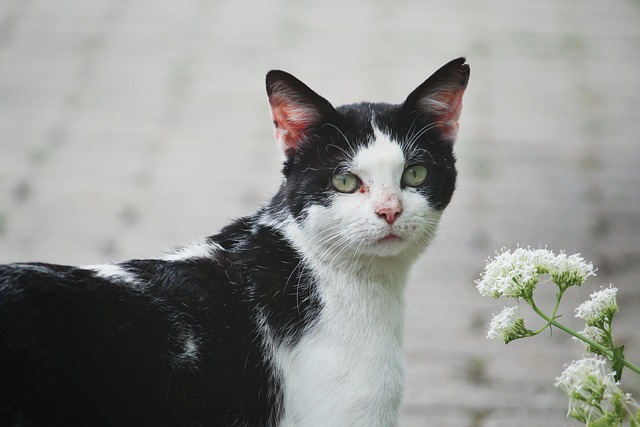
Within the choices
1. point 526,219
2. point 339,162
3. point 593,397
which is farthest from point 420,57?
point 593,397

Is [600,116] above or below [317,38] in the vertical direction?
below

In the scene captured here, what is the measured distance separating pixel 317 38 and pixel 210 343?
2899 millimetres

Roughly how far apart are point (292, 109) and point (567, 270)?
679 millimetres

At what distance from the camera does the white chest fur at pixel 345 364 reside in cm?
153

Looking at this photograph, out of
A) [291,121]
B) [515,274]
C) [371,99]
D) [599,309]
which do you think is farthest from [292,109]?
[371,99]

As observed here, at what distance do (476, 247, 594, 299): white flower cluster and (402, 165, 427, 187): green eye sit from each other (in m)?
0.45

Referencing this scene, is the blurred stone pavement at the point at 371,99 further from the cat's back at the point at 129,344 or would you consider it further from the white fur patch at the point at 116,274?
the white fur patch at the point at 116,274

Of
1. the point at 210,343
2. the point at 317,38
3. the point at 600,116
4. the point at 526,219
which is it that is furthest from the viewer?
the point at 317,38

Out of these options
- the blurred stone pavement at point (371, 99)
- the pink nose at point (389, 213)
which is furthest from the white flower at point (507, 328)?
the blurred stone pavement at point (371, 99)

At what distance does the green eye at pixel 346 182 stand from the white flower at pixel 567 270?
51 centimetres

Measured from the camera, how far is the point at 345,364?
1560 mm

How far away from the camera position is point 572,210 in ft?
11.3

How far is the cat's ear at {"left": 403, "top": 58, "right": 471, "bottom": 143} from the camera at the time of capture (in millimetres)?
1664

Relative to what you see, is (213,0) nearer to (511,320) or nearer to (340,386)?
(340,386)
